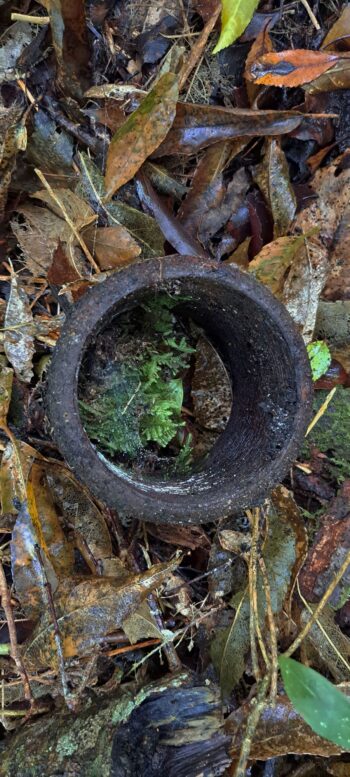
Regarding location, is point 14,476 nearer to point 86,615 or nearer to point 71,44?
point 86,615

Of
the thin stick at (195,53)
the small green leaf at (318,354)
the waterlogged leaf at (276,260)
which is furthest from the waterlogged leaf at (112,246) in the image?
the small green leaf at (318,354)

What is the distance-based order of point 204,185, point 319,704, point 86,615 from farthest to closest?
point 204,185, point 86,615, point 319,704

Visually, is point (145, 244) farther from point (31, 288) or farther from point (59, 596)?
point (59, 596)

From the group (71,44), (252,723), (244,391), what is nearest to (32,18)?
(71,44)

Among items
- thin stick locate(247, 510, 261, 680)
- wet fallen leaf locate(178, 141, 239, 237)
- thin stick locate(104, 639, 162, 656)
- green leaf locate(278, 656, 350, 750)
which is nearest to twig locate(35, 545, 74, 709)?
thin stick locate(104, 639, 162, 656)

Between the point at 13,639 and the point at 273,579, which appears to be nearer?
the point at 13,639
